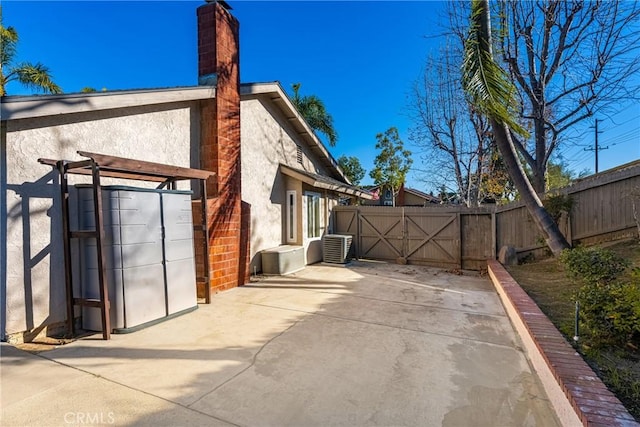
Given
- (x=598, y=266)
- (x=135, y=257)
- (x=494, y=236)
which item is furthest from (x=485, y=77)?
(x=135, y=257)

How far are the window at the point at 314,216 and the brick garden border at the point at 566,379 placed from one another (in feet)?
23.6

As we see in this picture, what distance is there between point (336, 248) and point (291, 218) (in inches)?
79.2

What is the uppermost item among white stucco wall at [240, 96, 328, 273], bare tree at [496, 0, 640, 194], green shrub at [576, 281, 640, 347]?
bare tree at [496, 0, 640, 194]

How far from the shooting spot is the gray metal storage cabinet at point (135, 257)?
423 centimetres

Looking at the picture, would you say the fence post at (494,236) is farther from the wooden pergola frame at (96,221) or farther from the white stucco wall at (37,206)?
the white stucco wall at (37,206)

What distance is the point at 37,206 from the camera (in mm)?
4027

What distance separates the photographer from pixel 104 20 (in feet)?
27.0

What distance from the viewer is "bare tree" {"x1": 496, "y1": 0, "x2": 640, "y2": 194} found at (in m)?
8.35

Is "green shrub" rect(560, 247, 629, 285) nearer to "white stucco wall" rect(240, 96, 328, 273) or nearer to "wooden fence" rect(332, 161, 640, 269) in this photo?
"wooden fence" rect(332, 161, 640, 269)

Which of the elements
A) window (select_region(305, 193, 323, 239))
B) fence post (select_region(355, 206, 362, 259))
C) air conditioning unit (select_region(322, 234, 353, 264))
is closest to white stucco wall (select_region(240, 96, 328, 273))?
window (select_region(305, 193, 323, 239))

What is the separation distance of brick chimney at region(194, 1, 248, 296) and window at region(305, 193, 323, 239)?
3.74m

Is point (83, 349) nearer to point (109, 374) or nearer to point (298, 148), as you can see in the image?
point (109, 374)

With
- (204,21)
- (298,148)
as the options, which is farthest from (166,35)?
(298,148)

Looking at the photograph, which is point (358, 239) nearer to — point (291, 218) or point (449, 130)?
point (291, 218)
